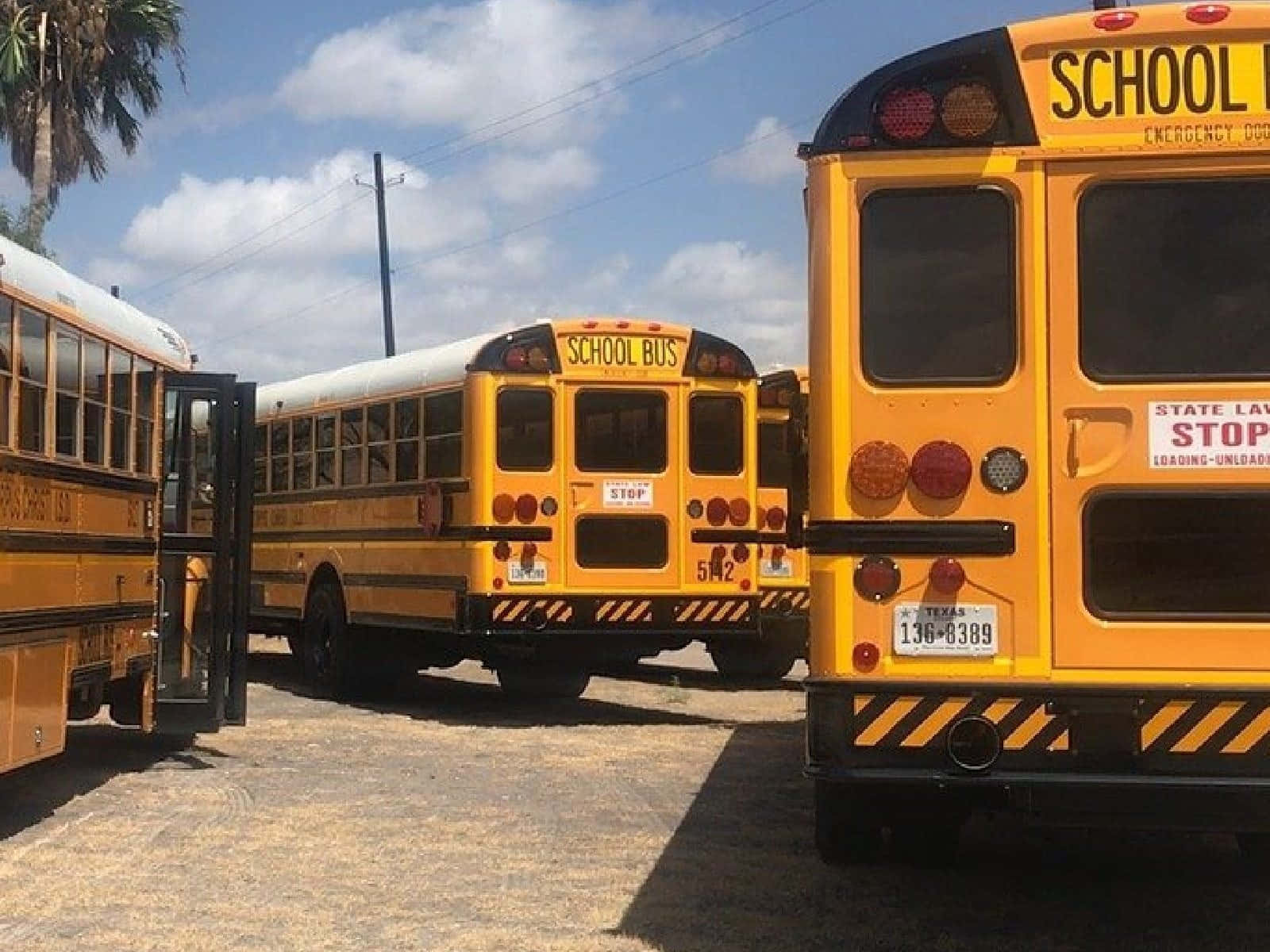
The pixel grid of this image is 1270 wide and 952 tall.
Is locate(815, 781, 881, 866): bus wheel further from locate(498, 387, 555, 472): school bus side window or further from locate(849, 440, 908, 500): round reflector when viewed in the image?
locate(498, 387, 555, 472): school bus side window

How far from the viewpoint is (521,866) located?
641 cm

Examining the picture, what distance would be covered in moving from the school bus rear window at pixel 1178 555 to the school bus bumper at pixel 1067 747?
0.24m

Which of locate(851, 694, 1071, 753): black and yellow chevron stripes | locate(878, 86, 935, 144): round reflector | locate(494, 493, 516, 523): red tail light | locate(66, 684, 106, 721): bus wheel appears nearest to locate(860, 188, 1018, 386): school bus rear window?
locate(878, 86, 935, 144): round reflector

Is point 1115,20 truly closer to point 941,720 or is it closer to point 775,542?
point 941,720

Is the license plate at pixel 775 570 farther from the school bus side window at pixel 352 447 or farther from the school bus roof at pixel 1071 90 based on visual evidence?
the school bus roof at pixel 1071 90

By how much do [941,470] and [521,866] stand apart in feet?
8.97

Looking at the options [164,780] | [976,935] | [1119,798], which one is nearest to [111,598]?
[164,780]

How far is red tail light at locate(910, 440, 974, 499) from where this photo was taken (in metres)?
4.50

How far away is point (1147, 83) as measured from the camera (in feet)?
14.8

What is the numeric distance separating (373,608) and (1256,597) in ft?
27.7

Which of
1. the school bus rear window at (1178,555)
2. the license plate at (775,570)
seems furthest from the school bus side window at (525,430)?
the school bus rear window at (1178,555)

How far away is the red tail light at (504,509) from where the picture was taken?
1073 cm

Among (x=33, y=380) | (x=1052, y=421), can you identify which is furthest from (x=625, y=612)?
(x=1052, y=421)

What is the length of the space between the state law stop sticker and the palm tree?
2012cm
